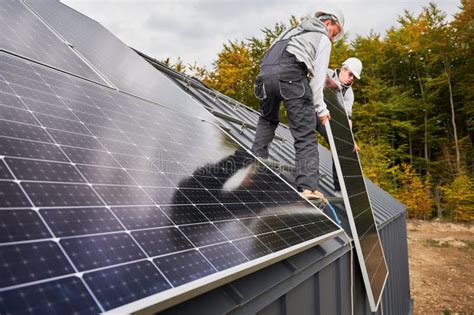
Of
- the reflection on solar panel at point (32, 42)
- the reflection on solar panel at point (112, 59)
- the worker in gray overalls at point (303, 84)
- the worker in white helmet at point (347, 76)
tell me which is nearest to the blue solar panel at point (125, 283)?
the reflection on solar panel at point (32, 42)

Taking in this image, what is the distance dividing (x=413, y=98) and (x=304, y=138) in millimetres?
36633

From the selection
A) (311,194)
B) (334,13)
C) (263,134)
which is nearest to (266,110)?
(263,134)

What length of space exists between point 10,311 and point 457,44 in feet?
126

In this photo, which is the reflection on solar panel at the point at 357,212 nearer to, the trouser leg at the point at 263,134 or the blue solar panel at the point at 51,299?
the trouser leg at the point at 263,134

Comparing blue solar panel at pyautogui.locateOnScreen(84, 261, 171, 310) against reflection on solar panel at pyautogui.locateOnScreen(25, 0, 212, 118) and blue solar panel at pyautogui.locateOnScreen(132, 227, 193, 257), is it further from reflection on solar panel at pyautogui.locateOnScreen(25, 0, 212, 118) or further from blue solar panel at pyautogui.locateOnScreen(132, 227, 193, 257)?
reflection on solar panel at pyautogui.locateOnScreen(25, 0, 212, 118)

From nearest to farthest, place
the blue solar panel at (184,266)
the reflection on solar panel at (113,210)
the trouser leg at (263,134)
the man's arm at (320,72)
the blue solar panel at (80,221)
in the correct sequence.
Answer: the reflection on solar panel at (113,210) < the blue solar panel at (80,221) < the blue solar panel at (184,266) < the man's arm at (320,72) < the trouser leg at (263,134)

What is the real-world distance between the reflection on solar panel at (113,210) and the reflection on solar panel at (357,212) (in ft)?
3.00

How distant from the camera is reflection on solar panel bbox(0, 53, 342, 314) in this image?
116 cm

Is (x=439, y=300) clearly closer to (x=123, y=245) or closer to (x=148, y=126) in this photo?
(x=148, y=126)

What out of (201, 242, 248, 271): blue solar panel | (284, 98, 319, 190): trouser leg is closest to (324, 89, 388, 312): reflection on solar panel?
(284, 98, 319, 190): trouser leg

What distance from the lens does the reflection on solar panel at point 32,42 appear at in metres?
3.13

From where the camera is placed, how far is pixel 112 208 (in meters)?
1.65

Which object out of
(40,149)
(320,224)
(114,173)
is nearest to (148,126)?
(114,173)

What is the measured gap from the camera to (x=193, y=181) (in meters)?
2.51
